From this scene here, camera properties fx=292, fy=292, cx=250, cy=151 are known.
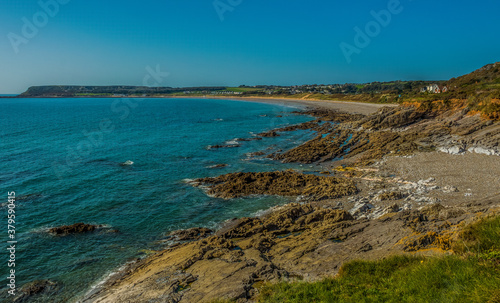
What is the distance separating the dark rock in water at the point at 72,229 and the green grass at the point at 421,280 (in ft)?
48.1

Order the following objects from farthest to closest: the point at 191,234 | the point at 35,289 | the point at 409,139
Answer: the point at 409,139
the point at 191,234
the point at 35,289

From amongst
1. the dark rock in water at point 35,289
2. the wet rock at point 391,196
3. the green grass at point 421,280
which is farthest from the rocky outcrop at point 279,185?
the dark rock in water at point 35,289

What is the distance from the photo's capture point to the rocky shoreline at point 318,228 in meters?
12.4

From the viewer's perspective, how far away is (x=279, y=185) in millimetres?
27094

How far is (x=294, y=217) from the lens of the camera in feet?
64.2

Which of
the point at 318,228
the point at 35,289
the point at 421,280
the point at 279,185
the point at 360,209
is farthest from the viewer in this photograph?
the point at 279,185

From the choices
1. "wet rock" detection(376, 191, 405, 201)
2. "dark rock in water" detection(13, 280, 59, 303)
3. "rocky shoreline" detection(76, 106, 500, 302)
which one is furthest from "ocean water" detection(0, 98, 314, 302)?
"wet rock" detection(376, 191, 405, 201)

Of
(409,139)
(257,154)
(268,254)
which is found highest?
(409,139)

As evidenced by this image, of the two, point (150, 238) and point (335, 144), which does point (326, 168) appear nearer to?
point (335, 144)

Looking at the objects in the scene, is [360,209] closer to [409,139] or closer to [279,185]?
[279,185]

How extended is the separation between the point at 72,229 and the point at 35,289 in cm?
617

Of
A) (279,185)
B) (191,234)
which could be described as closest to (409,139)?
(279,185)

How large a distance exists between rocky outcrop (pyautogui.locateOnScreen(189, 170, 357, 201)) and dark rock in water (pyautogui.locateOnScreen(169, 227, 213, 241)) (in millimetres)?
6205

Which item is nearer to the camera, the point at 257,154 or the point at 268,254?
the point at 268,254
